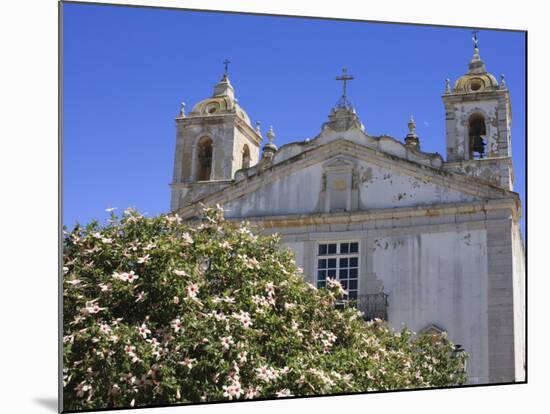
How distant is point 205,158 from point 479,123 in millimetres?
2906

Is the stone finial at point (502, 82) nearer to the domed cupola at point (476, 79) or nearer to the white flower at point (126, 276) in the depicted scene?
the domed cupola at point (476, 79)

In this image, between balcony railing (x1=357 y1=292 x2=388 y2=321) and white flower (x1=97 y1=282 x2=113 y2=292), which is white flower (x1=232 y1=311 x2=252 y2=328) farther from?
balcony railing (x1=357 y1=292 x2=388 y2=321)

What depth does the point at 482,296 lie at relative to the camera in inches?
348

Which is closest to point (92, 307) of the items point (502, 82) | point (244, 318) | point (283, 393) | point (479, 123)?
point (244, 318)

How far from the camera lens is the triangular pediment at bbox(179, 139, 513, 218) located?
30.4 ft

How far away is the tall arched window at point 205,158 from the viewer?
9.67 meters

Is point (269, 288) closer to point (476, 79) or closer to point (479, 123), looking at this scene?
point (476, 79)

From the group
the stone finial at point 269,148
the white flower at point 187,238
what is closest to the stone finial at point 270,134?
the stone finial at point 269,148

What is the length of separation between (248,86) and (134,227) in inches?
67.8

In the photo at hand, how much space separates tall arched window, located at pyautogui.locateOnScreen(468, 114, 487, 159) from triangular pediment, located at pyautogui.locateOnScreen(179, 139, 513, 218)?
35.6 inches

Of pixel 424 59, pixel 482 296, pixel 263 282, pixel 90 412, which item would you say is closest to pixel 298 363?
pixel 263 282

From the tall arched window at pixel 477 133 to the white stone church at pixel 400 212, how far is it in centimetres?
48

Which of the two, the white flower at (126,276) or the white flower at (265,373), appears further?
the white flower at (265,373)

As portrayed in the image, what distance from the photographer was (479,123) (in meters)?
10.4
